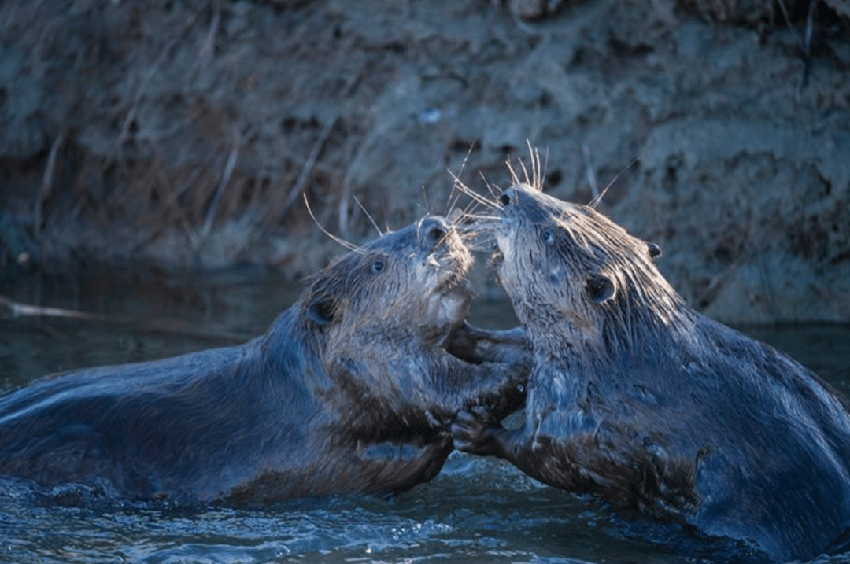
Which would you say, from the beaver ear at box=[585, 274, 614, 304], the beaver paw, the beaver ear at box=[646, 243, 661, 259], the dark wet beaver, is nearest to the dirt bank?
the beaver ear at box=[646, 243, 661, 259]

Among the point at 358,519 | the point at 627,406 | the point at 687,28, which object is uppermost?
the point at 687,28

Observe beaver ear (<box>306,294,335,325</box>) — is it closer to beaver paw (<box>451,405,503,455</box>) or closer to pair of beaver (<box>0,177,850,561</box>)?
pair of beaver (<box>0,177,850,561</box>)

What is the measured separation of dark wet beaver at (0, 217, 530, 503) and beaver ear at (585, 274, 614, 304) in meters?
0.49

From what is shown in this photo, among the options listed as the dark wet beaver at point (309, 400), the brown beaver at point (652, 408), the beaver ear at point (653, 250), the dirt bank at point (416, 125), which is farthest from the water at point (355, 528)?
the dirt bank at point (416, 125)

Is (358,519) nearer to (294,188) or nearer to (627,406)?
(627,406)

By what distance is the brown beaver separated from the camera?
5.38m

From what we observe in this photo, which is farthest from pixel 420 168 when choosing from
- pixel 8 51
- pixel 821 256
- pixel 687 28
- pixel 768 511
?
pixel 768 511

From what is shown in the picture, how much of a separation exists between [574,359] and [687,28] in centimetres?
458

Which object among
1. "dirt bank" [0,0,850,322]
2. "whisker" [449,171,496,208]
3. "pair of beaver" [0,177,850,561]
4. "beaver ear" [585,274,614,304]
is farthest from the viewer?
"dirt bank" [0,0,850,322]

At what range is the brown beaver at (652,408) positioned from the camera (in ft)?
17.7

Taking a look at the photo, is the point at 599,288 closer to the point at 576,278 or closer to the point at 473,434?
the point at 576,278

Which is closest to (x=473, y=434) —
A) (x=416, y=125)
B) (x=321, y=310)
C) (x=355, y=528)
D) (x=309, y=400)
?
(x=355, y=528)

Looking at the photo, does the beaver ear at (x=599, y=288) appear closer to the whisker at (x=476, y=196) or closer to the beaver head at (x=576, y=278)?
the beaver head at (x=576, y=278)

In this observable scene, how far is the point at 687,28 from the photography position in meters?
9.79
